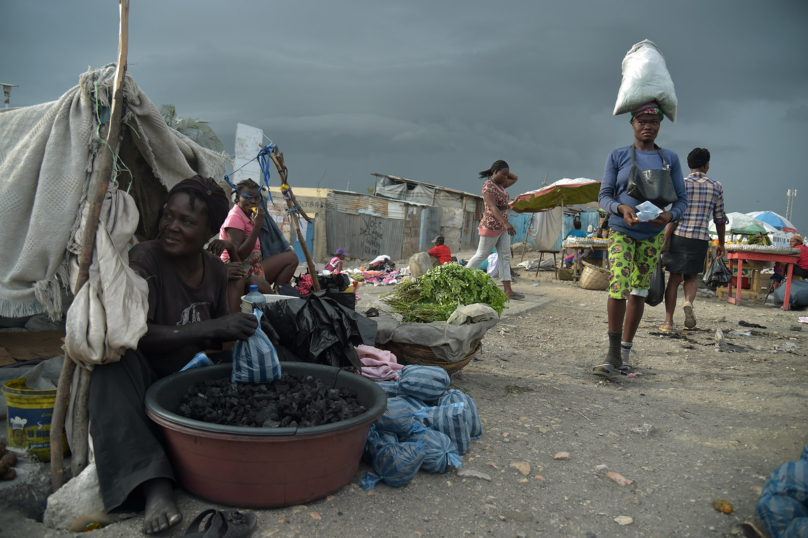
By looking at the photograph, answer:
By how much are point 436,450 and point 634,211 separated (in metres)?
2.43

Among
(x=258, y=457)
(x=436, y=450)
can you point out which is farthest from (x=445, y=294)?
(x=258, y=457)

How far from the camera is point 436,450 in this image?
7.25 ft

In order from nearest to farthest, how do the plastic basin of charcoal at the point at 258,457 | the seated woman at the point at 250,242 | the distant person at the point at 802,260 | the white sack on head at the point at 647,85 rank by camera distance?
the plastic basin of charcoal at the point at 258,457
the white sack on head at the point at 647,85
the seated woman at the point at 250,242
the distant person at the point at 802,260

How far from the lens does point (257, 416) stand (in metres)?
1.92

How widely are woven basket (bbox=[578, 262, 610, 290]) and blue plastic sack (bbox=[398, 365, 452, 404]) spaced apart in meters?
8.13

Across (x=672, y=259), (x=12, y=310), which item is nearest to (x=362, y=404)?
(x=12, y=310)

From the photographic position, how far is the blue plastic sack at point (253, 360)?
221 centimetres

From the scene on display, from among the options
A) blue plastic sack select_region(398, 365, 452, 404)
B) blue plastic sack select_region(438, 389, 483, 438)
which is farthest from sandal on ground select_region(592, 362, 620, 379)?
blue plastic sack select_region(398, 365, 452, 404)

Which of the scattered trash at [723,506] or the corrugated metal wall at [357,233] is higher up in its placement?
the corrugated metal wall at [357,233]

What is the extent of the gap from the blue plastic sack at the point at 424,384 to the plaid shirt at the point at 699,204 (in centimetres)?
437

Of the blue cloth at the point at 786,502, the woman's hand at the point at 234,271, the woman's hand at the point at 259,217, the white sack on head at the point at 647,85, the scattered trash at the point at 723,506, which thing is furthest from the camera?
the woman's hand at the point at 259,217

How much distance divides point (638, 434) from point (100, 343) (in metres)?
2.76

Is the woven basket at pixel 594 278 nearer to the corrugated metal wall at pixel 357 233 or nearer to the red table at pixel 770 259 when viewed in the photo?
the red table at pixel 770 259

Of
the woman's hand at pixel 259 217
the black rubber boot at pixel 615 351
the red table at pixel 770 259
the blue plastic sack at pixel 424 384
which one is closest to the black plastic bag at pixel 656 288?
the black rubber boot at pixel 615 351
